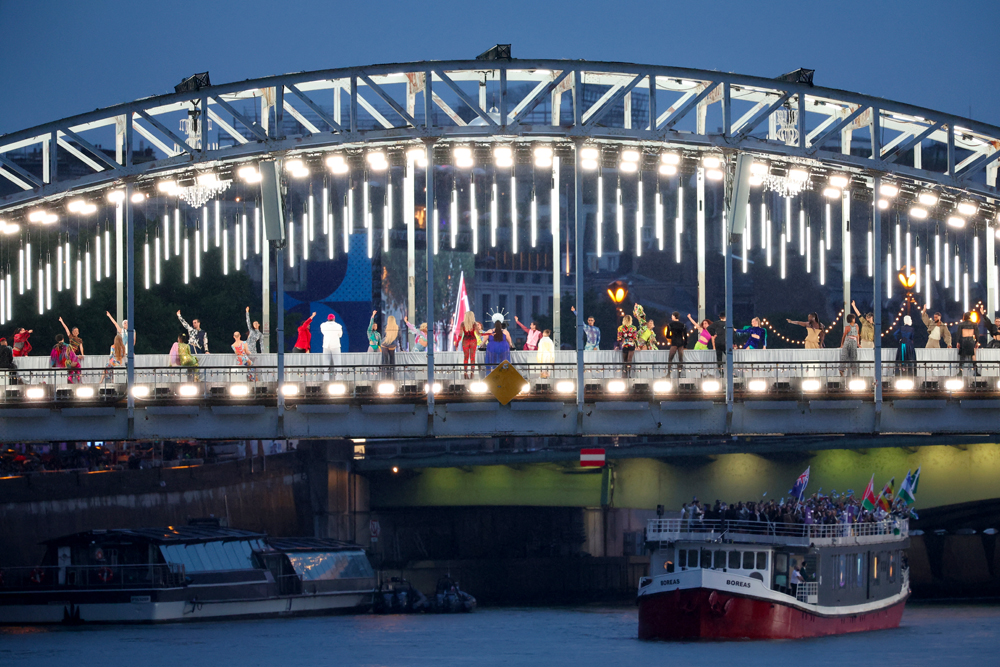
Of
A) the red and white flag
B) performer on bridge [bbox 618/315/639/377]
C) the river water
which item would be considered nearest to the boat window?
the river water

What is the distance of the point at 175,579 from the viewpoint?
66.1 metres

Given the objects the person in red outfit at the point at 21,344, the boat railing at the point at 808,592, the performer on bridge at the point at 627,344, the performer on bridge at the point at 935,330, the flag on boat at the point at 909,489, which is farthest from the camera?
the flag on boat at the point at 909,489

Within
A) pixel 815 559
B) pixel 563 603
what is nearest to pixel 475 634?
pixel 815 559

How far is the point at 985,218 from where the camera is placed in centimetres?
5475

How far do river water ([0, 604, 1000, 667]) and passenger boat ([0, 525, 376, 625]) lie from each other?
1.56 meters

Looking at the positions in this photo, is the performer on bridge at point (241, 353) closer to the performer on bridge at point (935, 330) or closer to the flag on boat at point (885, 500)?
the performer on bridge at point (935, 330)

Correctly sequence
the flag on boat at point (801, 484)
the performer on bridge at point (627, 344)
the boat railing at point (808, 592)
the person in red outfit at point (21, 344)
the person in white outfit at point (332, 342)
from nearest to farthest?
the performer on bridge at point (627, 344), the person in white outfit at point (332, 342), the person in red outfit at point (21, 344), the boat railing at point (808, 592), the flag on boat at point (801, 484)

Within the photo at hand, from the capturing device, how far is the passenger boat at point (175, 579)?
204 feet

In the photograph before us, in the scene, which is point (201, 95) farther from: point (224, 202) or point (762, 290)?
point (762, 290)

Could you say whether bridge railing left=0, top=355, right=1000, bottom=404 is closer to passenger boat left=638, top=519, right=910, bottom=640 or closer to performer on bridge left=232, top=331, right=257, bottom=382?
performer on bridge left=232, top=331, right=257, bottom=382

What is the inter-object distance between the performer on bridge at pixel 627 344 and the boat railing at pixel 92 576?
2560cm

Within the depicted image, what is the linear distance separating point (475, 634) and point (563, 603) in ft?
67.5

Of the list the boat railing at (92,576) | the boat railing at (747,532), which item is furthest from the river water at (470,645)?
the boat railing at (747,532)

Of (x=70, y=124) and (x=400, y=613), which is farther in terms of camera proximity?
(x=400, y=613)
